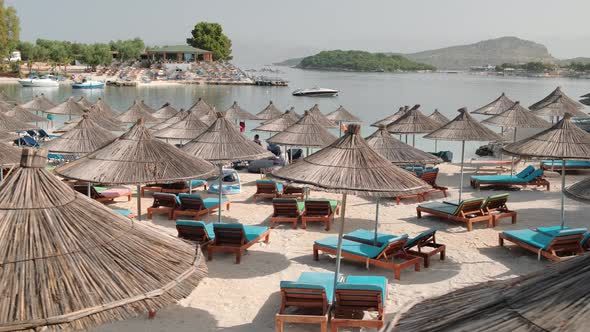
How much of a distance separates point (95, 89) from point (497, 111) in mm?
58913

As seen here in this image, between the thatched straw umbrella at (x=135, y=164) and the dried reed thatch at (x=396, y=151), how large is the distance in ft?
12.6

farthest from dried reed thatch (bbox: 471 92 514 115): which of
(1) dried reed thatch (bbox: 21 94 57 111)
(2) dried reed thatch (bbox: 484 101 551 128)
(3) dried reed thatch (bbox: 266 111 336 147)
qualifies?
(1) dried reed thatch (bbox: 21 94 57 111)

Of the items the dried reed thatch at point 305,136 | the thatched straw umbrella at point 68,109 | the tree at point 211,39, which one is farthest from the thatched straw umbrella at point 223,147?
the tree at point 211,39

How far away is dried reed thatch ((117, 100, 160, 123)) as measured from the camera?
2034 cm

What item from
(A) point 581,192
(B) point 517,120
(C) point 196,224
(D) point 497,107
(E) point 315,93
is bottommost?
(C) point 196,224

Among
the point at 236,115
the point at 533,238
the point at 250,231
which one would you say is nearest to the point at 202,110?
the point at 236,115

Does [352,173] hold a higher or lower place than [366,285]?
higher

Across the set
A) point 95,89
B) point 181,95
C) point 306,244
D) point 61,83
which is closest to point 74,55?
point 61,83

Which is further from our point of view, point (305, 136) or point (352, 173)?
point (305, 136)

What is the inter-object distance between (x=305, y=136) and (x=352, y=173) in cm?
694

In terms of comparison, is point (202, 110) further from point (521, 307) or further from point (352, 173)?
point (521, 307)

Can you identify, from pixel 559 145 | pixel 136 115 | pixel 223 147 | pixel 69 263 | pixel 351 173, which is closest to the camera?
pixel 69 263

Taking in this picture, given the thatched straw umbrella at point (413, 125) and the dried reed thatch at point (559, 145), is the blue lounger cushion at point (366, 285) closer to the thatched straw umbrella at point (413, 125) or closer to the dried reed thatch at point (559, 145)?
the dried reed thatch at point (559, 145)

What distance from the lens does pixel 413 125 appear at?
54.4 feet
